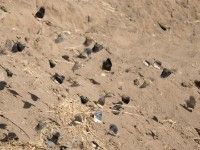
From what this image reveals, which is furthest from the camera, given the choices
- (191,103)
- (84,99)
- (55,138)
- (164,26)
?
(164,26)

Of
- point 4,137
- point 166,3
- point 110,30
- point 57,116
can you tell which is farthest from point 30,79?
point 166,3

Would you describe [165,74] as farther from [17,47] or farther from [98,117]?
[17,47]

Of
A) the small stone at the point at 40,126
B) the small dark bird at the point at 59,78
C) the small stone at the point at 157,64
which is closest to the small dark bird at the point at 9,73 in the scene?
the small dark bird at the point at 59,78

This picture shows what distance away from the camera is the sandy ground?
167 inches

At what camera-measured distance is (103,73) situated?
16.9 ft

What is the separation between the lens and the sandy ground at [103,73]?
425cm

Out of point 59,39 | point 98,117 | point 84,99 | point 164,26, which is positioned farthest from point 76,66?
point 164,26

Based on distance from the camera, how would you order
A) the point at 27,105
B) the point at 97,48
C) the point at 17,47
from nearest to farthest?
the point at 27,105, the point at 17,47, the point at 97,48

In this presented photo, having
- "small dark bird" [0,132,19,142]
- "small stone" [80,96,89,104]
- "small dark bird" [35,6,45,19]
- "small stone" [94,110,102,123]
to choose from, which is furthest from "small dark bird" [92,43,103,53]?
"small dark bird" [0,132,19,142]

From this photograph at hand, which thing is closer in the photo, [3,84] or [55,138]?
[55,138]

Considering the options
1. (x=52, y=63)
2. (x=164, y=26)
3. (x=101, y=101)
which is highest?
(x=164, y=26)

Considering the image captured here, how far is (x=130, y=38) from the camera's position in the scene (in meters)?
5.84

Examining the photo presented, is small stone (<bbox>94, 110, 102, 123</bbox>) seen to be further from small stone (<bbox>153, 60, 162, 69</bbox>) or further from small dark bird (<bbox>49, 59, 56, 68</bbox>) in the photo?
small stone (<bbox>153, 60, 162, 69</bbox>)

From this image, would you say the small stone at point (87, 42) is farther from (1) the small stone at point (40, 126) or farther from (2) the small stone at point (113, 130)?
(1) the small stone at point (40, 126)
